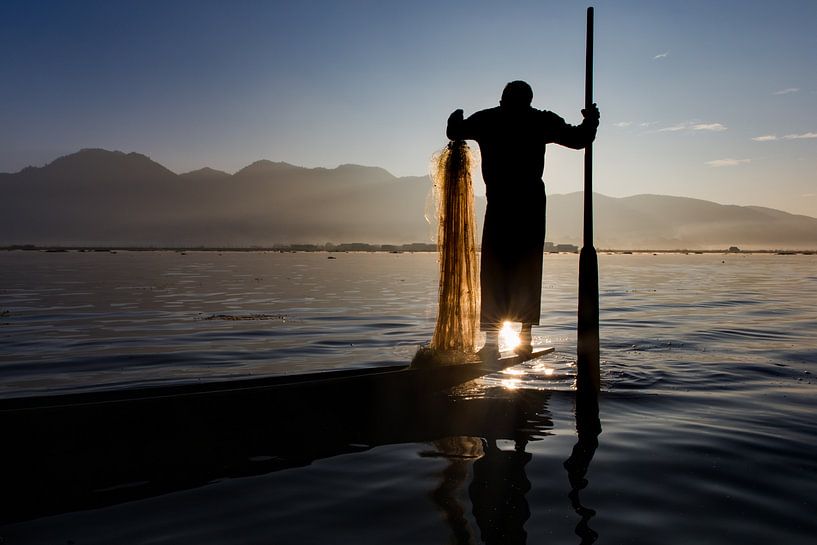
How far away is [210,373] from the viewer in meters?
8.41

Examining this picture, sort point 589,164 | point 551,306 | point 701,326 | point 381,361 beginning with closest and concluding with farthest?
point 589,164
point 381,361
point 701,326
point 551,306

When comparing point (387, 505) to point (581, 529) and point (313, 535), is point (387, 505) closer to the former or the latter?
point (313, 535)

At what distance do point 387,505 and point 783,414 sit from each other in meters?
4.37

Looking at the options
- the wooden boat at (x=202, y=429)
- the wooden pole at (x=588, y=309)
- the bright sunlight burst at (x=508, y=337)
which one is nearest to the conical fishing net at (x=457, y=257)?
the bright sunlight burst at (x=508, y=337)

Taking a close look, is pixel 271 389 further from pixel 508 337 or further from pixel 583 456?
pixel 508 337

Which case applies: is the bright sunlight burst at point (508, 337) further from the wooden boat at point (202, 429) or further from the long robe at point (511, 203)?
the wooden boat at point (202, 429)

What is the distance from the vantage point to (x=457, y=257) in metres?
7.00

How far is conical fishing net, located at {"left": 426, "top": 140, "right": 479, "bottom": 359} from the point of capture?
6949mm

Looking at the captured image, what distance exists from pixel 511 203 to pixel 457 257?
0.89m

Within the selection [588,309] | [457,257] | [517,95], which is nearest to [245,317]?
[457,257]

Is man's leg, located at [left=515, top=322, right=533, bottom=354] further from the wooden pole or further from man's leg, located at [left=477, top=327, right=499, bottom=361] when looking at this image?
the wooden pole

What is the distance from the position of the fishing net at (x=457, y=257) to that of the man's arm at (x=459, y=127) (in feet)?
0.43

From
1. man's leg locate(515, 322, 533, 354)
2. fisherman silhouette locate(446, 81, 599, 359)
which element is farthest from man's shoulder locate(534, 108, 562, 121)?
man's leg locate(515, 322, 533, 354)

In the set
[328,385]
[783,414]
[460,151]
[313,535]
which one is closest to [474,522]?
[313,535]
